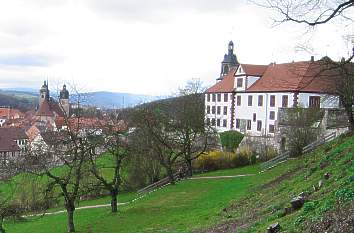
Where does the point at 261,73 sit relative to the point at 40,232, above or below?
above

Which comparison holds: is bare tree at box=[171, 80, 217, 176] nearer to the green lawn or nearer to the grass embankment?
Answer: the green lawn

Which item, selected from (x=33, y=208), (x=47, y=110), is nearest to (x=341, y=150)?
(x=33, y=208)

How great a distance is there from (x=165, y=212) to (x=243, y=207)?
355 inches

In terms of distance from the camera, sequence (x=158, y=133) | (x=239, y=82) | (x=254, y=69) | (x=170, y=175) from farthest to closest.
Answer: (x=239, y=82)
(x=254, y=69)
(x=158, y=133)
(x=170, y=175)

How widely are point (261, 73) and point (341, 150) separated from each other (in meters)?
39.9

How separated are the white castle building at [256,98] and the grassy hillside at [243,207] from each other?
10.8 m

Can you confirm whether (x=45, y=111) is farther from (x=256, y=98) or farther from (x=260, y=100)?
(x=260, y=100)

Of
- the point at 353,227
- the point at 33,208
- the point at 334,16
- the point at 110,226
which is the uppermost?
the point at 334,16

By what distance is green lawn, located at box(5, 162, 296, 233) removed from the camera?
23062 millimetres

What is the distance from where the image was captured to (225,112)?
65.3 metres

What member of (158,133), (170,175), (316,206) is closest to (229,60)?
(158,133)

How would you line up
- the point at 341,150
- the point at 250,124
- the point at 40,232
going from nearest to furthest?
the point at 341,150, the point at 40,232, the point at 250,124

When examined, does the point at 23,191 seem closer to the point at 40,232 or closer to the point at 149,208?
the point at 40,232

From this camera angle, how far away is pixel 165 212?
1101 inches
